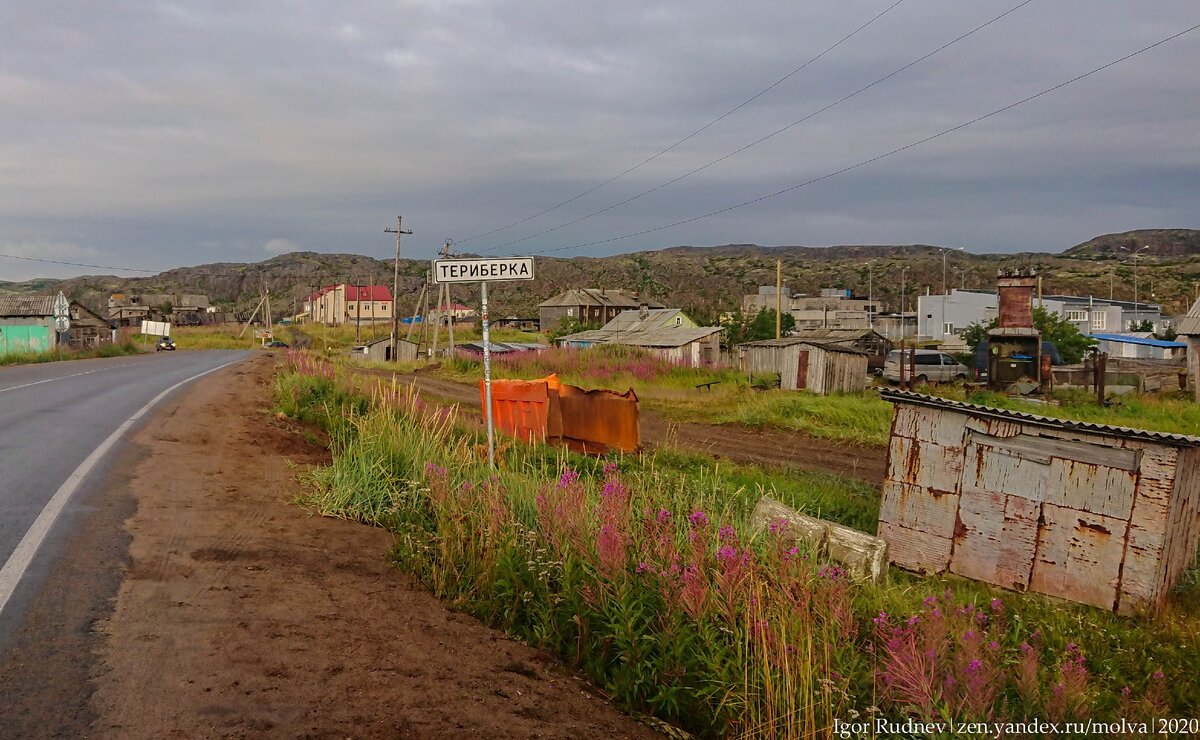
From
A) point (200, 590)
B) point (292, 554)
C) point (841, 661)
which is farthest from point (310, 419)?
point (841, 661)

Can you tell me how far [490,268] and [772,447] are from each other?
9.43 meters

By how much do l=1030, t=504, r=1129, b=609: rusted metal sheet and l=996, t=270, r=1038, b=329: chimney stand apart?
2450 cm

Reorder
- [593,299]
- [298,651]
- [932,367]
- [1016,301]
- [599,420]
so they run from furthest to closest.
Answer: [593,299] → [932,367] → [1016,301] → [599,420] → [298,651]

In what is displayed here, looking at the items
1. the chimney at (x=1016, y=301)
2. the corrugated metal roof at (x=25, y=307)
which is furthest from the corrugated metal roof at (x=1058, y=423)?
the corrugated metal roof at (x=25, y=307)

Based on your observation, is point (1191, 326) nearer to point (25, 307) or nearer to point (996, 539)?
point (996, 539)

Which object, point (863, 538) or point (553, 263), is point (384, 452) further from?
point (553, 263)

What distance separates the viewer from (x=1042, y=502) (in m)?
7.66

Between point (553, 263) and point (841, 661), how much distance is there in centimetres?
19474

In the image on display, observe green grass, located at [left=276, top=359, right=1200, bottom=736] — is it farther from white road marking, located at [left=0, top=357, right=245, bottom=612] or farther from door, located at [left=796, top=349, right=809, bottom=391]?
door, located at [left=796, top=349, right=809, bottom=391]

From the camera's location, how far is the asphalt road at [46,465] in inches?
240

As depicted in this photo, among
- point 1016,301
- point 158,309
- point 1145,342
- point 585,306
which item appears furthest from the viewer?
point 158,309

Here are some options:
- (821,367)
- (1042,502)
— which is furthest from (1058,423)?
Answer: (821,367)

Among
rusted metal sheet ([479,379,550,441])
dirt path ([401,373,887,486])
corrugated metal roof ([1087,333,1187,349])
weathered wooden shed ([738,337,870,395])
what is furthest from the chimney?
corrugated metal roof ([1087,333,1187,349])

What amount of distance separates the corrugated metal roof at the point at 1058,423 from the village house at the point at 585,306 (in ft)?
302
